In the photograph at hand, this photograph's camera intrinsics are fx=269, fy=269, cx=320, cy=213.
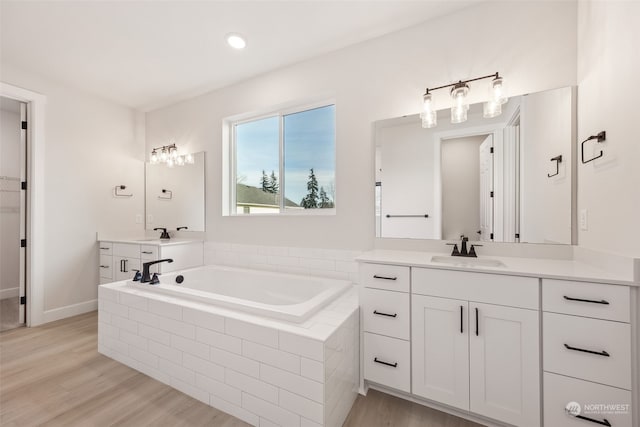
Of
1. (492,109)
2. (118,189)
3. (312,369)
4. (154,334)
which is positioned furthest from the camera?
(118,189)

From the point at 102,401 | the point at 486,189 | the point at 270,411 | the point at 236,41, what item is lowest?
the point at 102,401

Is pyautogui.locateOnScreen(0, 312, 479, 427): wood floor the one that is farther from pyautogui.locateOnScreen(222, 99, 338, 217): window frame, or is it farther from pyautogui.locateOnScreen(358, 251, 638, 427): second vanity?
pyautogui.locateOnScreen(222, 99, 338, 217): window frame

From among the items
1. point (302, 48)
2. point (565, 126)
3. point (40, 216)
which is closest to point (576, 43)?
point (565, 126)

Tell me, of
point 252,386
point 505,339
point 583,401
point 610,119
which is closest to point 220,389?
point 252,386

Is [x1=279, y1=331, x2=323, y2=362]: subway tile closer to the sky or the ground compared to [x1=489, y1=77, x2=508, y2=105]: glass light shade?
closer to the ground

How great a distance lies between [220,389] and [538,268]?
6.26 feet

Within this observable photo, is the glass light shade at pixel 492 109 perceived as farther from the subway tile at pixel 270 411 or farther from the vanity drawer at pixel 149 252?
the vanity drawer at pixel 149 252

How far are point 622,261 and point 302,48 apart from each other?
2.54 meters

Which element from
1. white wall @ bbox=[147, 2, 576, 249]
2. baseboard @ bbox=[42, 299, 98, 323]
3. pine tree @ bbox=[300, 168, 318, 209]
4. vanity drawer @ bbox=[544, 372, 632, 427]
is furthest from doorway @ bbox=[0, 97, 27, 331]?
vanity drawer @ bbox=[544, 372, 632, 427]

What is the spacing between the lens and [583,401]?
122 centimetres

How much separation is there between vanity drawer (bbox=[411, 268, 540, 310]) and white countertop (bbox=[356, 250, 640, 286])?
3cm

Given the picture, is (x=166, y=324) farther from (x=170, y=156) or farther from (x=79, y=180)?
(x=79, y=180)

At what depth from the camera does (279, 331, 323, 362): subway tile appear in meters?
1.30

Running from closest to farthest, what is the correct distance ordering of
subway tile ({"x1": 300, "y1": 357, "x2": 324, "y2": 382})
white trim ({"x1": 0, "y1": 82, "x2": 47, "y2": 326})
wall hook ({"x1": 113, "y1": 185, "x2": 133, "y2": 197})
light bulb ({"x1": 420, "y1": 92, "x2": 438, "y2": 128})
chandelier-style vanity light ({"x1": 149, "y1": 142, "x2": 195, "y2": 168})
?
subway tile ({"x1": 300, "y1": 357, "x2": 324, "y2": 382}) → light bulb ({"x1": 420, "y1": 92, "x2": 438, "y2": 128}) → white trim ({"x1": 0, "y1": 82, "x2": 47, "y2": 326}) → chandelier-style vanity light ({"x1": 149, "y1": 142, "x2": 195, "y2": 168}) → wall hook ({"x1": 113, "y1": 185, "x2": 133, "y2": 197})
